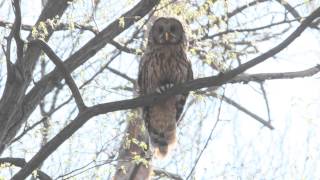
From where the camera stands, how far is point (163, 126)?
Answer: 6.73 m

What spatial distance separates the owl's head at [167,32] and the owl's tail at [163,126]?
2.06 feet

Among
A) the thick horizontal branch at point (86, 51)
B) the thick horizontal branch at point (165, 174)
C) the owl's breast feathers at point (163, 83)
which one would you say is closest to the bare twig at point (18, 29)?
the thick horizontal branch at point (86, 51)

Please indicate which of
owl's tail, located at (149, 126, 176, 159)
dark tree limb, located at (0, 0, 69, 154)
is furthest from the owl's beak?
dark tree limb, located at (0, 0, 69, 154)

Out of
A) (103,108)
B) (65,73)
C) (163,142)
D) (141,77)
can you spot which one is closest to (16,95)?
(65,73)

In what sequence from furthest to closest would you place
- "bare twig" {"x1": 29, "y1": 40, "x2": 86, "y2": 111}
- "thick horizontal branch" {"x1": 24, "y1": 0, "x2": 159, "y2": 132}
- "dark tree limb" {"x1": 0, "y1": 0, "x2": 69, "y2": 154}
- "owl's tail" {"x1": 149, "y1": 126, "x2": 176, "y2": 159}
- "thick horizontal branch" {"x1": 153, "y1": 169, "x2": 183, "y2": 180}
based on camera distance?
"thick horizontal branch" {"x1": 153, "y1": 169, "x2": 183, "y2": 180}, "owl's tail" {"x1": 149, "y1": 126, "x2": 176, "y2": 159}, "thick horizontal branch" {"x1": 24, "y1": 0, "x2": 159, "y2": 132}, "dark tree limb" {"x1": 0, "y1": 0, "x2": 69, "y2": 154}, "bare twig" {"x1": 29, "y1": 40, "x2": 86, "y2": 111}

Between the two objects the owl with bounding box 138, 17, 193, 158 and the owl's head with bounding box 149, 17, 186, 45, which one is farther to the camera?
the owl's head with bounding box 149, 17, 186, 45

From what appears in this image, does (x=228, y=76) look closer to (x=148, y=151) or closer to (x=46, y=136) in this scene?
(x=148, y=151)

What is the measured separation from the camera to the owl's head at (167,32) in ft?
22.0

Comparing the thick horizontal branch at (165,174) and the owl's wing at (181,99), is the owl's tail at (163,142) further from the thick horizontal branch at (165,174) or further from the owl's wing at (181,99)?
the thick horizontal branch at (165,174)

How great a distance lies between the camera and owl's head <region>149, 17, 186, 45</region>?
6719 mm

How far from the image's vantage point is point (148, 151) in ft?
21.9

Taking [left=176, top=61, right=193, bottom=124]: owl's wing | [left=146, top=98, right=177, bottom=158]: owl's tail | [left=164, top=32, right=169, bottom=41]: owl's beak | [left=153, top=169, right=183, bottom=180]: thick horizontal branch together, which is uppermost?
[left=164, top=32, right=169, bottom=41]: owl's beak

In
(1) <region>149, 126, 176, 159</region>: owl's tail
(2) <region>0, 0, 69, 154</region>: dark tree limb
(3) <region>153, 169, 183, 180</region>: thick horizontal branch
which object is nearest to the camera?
(2) <region>0, 0, 69, 154</region>: dark tree limb

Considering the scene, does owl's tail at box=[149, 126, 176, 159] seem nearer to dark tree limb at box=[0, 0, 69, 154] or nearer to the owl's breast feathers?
the owl's breast feathers
